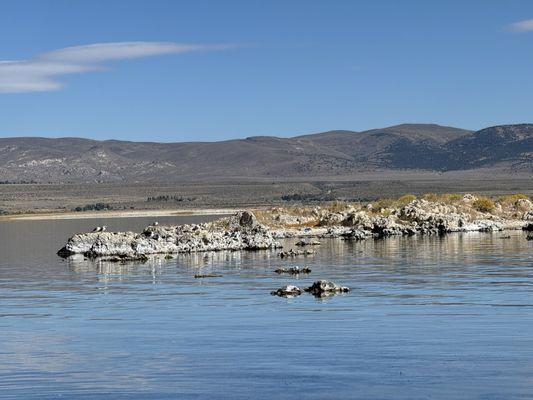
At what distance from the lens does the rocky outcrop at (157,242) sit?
179 ft

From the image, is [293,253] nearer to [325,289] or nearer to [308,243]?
[308,243]

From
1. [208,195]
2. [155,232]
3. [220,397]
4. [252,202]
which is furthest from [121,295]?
[208,195]

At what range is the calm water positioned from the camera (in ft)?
65.9

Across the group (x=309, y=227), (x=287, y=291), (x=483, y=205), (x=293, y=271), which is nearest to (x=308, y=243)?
(x=309, y=227)

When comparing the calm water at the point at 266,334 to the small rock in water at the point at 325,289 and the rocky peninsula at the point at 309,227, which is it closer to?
the small rock in water at the point at 325,289

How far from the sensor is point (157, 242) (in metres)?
55.9

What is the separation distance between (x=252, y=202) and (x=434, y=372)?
143087 millimetres

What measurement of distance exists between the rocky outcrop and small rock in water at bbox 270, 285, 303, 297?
19.4 meters

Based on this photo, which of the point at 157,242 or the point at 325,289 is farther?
the point at 157,242

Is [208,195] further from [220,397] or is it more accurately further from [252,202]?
[220,397]

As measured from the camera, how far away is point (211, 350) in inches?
940

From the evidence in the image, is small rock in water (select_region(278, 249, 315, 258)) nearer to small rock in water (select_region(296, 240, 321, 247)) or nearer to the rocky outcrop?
the rocky outcrop

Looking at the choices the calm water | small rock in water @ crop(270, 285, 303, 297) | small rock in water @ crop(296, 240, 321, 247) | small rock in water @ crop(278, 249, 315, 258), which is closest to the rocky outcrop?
small rock in water @ crop(296, 240, 321, 247)

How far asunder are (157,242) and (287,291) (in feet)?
73.0
